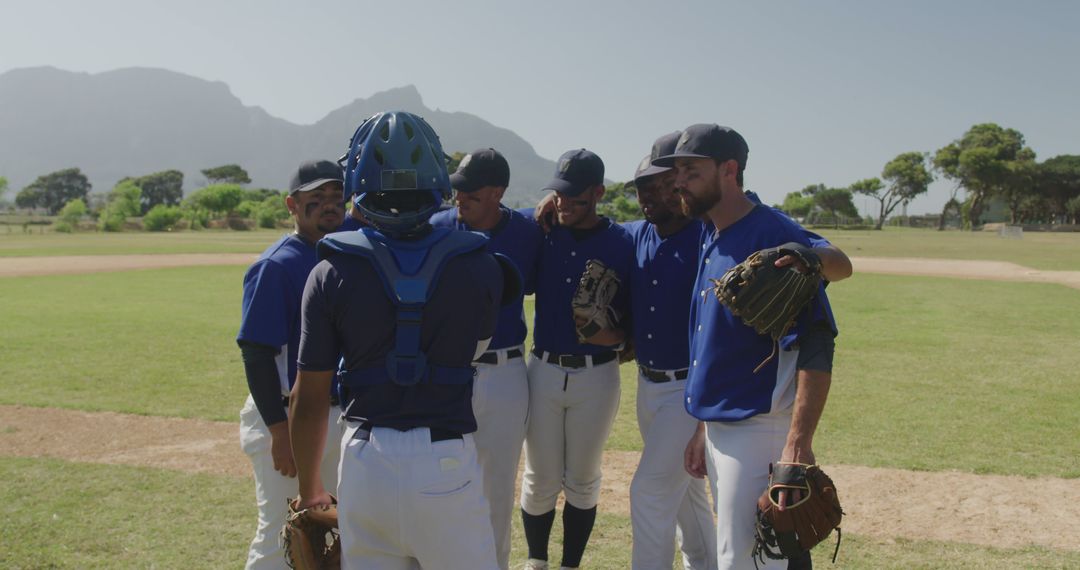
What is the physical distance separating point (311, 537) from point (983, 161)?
308 ft

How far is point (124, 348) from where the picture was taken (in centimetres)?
1207

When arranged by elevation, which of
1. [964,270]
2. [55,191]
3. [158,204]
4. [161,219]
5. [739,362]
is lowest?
[964,270]

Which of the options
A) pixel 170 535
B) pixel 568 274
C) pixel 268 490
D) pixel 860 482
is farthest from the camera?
pixel 860 482

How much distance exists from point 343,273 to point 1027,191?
324 ft

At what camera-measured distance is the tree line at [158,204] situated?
263 ft

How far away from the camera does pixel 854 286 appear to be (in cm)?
2248

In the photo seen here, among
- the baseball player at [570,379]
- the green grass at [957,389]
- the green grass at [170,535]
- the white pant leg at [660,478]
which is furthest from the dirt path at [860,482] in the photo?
the white pant leg at [660,478]

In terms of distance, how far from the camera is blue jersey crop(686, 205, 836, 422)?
10.4ft

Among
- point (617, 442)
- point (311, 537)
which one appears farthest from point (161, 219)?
point (311, 537)

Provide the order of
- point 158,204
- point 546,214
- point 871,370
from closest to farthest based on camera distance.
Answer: point 546,214 → point 871,370 → point 158,204

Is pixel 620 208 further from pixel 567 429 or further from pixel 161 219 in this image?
pixel 567 429

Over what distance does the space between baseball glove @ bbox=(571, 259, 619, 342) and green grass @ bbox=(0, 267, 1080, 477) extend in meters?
3.25

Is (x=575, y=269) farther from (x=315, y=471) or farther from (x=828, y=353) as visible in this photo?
(x=315, y=471)

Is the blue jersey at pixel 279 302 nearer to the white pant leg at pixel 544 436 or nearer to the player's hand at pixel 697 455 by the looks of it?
the white pant leg at pixel 544 436
